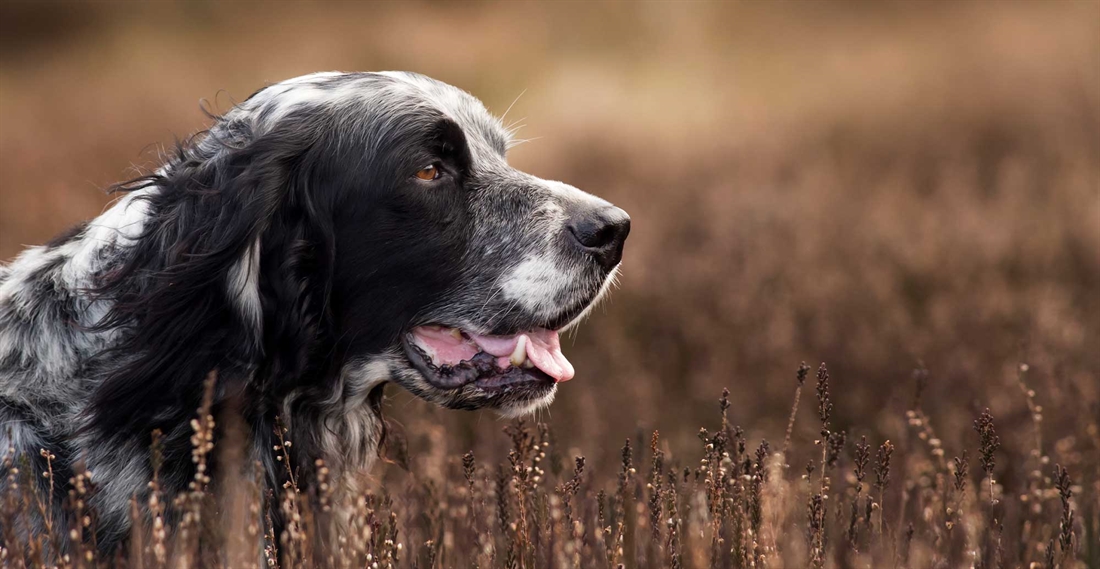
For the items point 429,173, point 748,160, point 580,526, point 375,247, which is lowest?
point 580,526

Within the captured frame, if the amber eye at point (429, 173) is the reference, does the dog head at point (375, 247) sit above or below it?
below

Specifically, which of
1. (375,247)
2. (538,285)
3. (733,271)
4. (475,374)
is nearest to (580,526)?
(475,374)

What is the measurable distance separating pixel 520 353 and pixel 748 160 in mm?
7495

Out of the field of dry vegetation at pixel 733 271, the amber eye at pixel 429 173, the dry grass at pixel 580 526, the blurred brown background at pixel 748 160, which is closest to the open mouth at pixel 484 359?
the dry grass at pixel 580 526

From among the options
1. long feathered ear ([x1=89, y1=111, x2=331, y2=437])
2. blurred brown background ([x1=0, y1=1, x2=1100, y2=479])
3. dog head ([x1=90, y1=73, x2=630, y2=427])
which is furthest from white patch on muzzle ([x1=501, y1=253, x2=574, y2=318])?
blurred brown background ([x1=0, y1=1, x2=1100, y2=479])

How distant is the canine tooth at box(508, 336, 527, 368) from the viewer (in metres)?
3.44

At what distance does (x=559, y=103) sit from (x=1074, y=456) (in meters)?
8.65

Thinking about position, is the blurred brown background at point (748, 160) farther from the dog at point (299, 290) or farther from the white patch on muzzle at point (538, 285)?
the white patch on muzzle at point (538, 285)

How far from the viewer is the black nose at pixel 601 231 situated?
11.4ft

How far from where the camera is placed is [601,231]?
3477 millimetres

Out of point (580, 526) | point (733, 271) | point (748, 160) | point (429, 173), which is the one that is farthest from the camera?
point (748, 160)

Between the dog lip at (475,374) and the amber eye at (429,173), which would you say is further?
the amber eye at (429,173)

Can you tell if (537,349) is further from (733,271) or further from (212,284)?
(733,271)

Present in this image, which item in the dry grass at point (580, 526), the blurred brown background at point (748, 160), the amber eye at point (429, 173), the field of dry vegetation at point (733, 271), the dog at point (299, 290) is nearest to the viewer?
the dry grass at point (580, 526)
